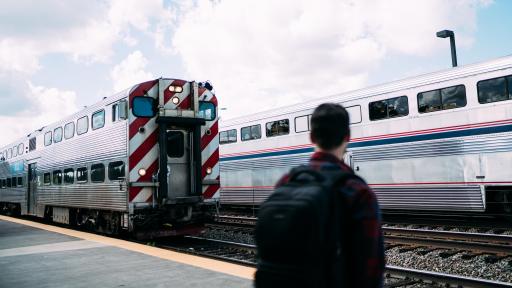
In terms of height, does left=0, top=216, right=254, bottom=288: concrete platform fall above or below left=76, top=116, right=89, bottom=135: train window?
below

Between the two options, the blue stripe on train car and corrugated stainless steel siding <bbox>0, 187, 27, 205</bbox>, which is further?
corrugated stainless steel siding <bbox>0, 187, 27, 205</bbox>

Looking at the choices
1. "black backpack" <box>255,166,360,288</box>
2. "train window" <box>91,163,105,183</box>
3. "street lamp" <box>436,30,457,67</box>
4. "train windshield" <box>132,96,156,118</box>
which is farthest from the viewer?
"street lamp" <box>436,30,457,67</box>

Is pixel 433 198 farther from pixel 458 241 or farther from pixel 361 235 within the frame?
pixel 361 235

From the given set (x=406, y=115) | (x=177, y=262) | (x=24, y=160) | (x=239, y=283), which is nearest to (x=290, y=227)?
(x=239, y=283)

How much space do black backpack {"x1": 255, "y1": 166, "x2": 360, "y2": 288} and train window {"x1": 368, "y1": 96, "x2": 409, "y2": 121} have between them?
11.4 meters

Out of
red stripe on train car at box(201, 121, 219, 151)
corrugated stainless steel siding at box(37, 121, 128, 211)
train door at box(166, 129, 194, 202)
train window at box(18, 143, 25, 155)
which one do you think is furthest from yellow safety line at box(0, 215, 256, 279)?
train window at box(18, 143, 25, 155)

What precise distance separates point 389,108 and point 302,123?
137 inches

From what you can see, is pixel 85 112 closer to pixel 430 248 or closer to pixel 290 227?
pixel 430 248

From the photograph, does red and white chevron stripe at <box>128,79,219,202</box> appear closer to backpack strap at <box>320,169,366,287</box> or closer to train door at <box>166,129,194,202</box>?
train door at <box>166,129,194,202</box>

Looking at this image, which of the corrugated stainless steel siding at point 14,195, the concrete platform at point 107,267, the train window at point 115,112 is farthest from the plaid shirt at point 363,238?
the corrugated stainless steel siding at point 14,195

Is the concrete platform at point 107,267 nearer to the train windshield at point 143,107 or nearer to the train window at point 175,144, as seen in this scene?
the train window at point 175,144

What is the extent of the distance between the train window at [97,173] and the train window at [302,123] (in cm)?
692

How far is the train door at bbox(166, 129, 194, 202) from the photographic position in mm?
10945

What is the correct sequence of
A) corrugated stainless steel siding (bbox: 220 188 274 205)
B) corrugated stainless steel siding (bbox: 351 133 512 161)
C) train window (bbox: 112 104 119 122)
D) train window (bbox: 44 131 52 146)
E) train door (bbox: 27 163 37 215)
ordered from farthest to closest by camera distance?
corrugated stainless steel siding (bbox: 220 188 274 205)
train door (bbox: 27 163 37 215)
train window (bbox: 44 131 52 146)
train window (bbox: 112 104 119 122)
corrugated stainless steel siding (bbox: 351 133 512 161)
